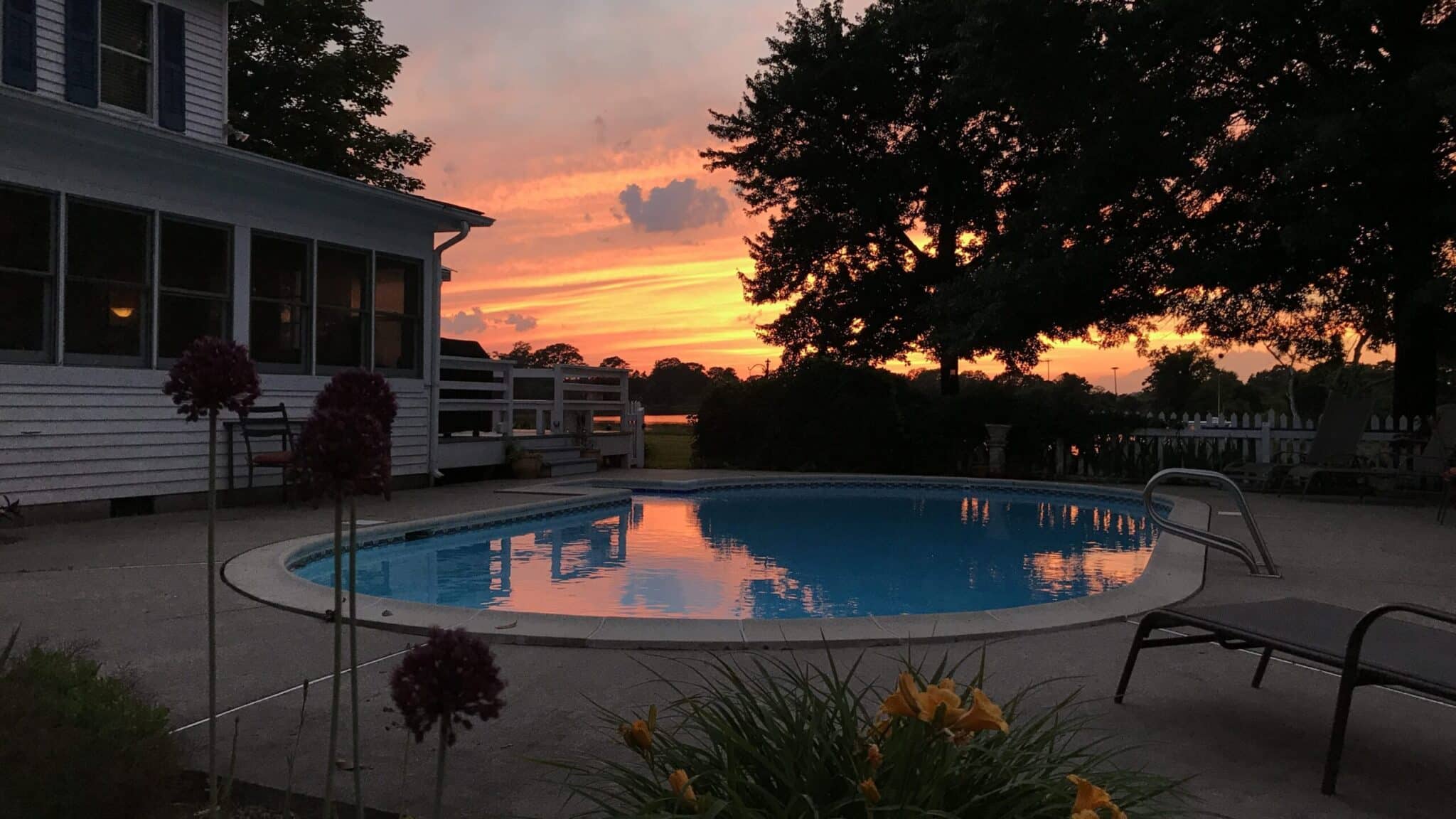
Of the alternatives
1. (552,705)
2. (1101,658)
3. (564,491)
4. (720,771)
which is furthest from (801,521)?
(720,771)

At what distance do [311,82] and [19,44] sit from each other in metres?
13.5

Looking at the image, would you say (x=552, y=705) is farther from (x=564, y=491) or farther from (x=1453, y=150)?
(x=1453, y=150)

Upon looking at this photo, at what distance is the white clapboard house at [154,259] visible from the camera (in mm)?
7902

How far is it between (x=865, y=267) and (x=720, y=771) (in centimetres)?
1894

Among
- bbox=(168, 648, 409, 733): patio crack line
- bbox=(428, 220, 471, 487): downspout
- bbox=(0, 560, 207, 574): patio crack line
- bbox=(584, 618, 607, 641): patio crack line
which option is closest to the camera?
bbox=(168, 648, 409, 733): patio crack line

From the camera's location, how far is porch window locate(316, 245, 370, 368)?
35.0ft

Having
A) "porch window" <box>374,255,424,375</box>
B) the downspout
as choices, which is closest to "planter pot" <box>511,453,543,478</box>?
the downspout

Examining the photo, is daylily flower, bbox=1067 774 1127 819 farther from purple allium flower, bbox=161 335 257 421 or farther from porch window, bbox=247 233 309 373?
porch window, bbox=247 233 309 373

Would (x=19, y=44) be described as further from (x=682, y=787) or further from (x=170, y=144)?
(x=682, y=787)

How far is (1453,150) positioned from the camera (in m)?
12.5

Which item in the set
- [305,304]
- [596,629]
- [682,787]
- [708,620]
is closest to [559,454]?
[305,304]

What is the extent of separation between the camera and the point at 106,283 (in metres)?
8.42

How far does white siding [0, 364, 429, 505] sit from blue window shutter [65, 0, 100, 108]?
13.0 feet

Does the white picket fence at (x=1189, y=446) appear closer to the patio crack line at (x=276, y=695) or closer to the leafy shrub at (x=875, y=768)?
the patio crack line at (x=276, y=695)
